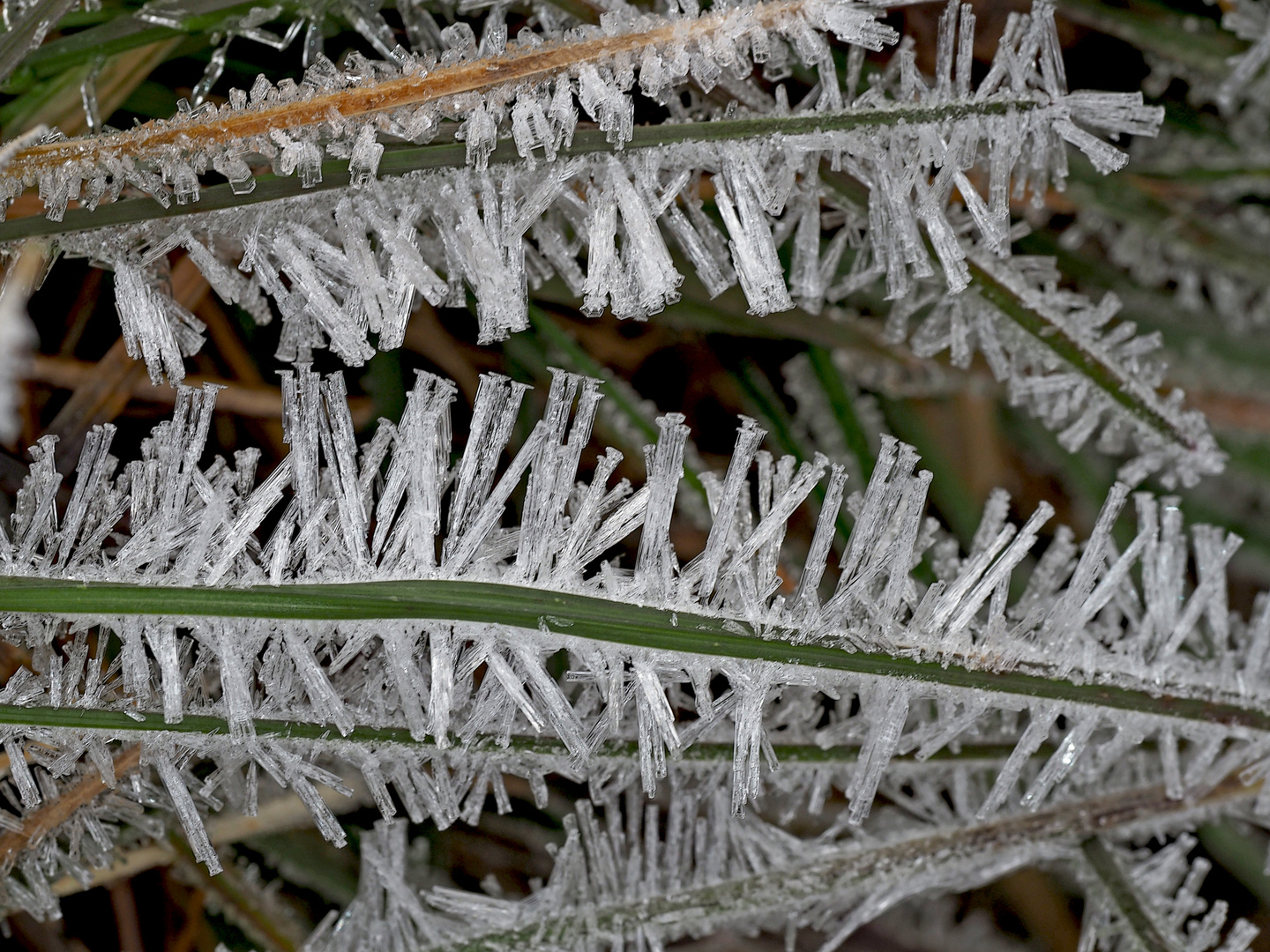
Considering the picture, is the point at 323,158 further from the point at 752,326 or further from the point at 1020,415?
the point at 1020,415

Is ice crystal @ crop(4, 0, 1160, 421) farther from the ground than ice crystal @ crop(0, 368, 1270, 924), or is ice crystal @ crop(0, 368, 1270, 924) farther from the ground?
ice crystal @ crop(4, 0, 1160, 421)

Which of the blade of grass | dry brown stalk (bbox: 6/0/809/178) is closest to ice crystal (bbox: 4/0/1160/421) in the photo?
dry brown stalk (bbox: 6/0/809/178)

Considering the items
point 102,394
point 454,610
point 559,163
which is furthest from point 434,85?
point 102,394

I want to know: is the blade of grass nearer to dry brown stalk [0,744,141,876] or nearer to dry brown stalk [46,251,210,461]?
dry brown stalk [0,744,141,876]

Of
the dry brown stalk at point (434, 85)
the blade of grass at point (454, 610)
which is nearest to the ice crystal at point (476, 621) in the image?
the blade of grass at point (454, 610)

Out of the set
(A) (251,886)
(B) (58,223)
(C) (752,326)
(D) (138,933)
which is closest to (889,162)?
(C) (752,326)
